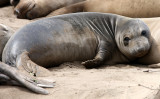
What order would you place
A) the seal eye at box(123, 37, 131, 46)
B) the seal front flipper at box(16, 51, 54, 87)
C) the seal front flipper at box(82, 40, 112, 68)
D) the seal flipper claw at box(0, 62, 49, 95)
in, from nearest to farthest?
the seal flipper claw at box(0, 62, 49, 95) → the seal front flipper at box(16, 51, 54, 87) → the seal front flipper at box(82, 40, 112, 68) → the seal eye at box(123, 37, 131, 46)

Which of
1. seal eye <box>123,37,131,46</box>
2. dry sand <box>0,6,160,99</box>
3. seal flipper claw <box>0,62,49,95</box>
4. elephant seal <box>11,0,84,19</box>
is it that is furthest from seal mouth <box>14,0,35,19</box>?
seal flipper claw <box>0,62,49,95</box>

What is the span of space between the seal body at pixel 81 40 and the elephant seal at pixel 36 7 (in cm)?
270

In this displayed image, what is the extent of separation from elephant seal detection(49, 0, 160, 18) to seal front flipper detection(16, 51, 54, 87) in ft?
8.99

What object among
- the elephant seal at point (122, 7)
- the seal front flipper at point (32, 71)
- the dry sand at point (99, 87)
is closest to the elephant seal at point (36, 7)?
the elephant seal at point (122, 7)

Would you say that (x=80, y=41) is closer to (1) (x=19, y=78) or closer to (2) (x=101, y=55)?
(2) (x=101, y=55)

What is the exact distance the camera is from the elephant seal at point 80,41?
5.27 meters

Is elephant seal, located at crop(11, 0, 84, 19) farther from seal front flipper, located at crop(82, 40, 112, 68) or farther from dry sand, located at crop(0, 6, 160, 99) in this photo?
dry sand, located at crop(0, 6, 160, 99)

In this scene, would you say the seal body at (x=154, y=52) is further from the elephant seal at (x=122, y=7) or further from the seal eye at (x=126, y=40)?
the elephant seal at (x=122, y=7)

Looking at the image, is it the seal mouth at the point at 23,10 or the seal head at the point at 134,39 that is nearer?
the seal head at the point at 134,39

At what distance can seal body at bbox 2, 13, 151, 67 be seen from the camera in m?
5.31

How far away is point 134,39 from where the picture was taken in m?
5.66

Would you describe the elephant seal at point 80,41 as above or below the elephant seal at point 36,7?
above

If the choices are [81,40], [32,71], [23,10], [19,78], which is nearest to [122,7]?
[81,40]

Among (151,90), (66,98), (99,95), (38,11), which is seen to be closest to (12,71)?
(66,98)
